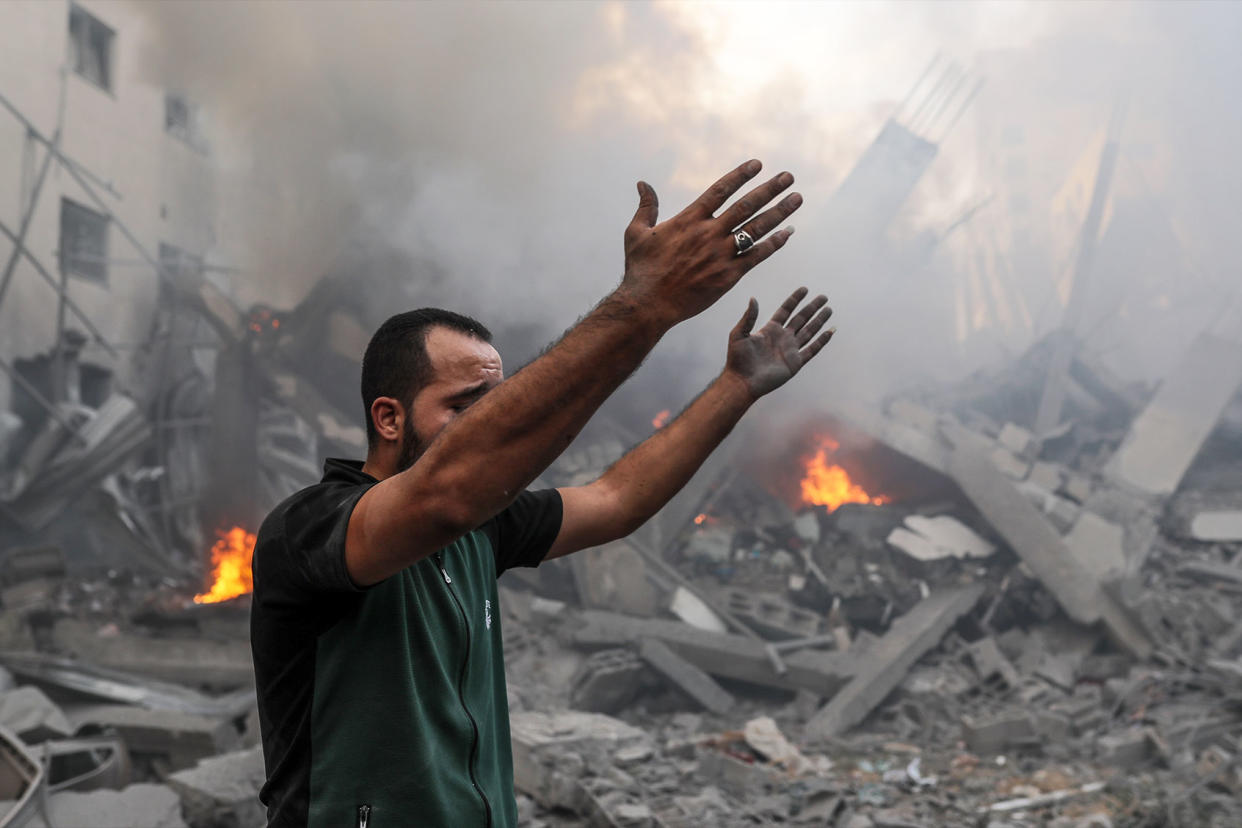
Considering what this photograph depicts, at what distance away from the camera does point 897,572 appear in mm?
9984

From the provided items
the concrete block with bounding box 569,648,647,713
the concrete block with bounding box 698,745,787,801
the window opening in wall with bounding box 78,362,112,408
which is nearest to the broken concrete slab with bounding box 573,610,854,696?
the concrete block with bounding box 569,648,647,713

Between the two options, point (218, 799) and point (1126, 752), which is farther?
point (1126, 752)

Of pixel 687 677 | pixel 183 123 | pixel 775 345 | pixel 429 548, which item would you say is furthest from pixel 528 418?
pixel 183 123

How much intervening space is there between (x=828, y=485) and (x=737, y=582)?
7.18 feet

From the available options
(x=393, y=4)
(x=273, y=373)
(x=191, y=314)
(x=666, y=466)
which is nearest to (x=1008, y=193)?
(x=393, y=4)

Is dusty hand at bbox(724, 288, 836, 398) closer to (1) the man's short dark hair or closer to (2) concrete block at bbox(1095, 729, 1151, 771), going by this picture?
(1) the man's short dark hair

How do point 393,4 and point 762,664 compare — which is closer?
point 762,664

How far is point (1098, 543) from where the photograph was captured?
9688mm

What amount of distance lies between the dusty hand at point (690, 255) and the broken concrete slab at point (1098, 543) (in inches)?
377

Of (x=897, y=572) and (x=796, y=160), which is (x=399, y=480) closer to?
(x=897, y=572)

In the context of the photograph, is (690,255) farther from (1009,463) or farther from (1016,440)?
(1016,440)

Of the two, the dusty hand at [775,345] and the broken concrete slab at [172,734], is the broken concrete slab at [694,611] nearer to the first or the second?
the broken concrete slab at [172,734]

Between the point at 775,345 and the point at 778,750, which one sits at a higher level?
the point at 775,345

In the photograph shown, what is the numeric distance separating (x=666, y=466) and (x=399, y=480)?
799 millimetres
